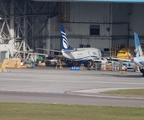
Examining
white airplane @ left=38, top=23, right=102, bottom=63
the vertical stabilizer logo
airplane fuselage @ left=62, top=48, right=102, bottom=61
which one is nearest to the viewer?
the vertical stabilizer logo

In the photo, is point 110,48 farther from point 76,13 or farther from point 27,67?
point 27,67

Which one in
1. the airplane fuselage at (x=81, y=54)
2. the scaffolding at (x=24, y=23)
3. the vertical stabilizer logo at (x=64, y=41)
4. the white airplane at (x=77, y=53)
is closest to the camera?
the vertical stabilizer logo at (x=64, y=41)

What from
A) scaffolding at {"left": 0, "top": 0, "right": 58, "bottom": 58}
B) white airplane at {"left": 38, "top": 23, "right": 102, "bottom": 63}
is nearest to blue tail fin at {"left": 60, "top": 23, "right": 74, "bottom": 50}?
white airplane at {"left": 38, "top": 23, "right": 102, "bottom": 63}

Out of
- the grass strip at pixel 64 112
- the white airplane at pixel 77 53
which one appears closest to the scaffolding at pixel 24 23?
the white airplane at pixel 77 53

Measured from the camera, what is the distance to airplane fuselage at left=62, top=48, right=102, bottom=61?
89.8m

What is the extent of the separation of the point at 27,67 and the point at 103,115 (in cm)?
5850

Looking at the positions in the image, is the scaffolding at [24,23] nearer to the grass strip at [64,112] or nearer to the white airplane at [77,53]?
the white airplane at [77,53]

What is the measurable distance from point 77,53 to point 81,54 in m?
0.68

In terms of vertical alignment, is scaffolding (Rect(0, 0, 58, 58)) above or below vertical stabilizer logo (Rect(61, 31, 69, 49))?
above

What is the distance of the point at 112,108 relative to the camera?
3081cm

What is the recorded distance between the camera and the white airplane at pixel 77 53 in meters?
89.1

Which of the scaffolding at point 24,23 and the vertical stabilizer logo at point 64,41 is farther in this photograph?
the scaffolding at point 24,23

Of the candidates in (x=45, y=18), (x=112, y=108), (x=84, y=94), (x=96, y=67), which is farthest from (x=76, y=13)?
(x=112, y=108)

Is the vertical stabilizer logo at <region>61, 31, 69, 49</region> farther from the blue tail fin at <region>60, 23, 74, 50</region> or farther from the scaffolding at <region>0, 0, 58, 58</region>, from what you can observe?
the scaffolding at <region>0, 0, 58, 58</region>
